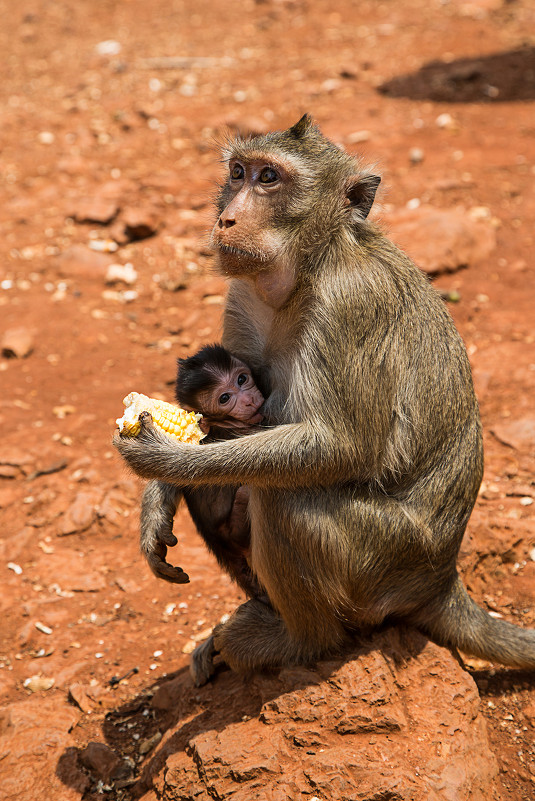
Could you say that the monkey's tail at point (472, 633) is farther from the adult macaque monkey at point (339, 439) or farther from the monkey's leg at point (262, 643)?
the monkey's leg at point (262, 643)

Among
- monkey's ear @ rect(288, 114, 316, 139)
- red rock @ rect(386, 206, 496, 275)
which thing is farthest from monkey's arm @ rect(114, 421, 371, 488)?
red rock @ rect(386, 206, 496, 275)

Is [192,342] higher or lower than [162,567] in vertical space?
lower

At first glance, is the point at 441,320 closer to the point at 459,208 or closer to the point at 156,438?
the point at 156,438

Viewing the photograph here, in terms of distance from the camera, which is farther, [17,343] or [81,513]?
[17,343]

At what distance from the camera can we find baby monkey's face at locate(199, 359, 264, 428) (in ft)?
13.2

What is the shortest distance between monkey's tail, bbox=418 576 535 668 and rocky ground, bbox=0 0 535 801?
114 mm

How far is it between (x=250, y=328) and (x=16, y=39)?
1227 centimetres

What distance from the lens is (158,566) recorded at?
13.4 ft

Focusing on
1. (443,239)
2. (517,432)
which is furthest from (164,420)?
(443,239)

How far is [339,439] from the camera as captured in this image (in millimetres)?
3551

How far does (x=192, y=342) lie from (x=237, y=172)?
3493 millimetres

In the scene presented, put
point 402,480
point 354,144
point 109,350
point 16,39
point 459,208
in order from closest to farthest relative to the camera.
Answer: point 402,480, point 109,350, point 459,208, point 354,144, point 16,39

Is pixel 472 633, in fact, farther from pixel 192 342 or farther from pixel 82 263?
pixel 82 263

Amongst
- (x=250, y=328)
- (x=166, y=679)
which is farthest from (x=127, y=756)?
(x=250, y=328)
